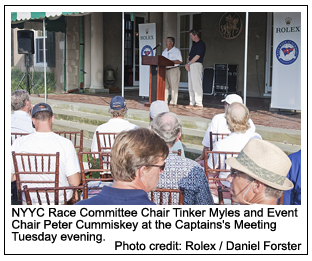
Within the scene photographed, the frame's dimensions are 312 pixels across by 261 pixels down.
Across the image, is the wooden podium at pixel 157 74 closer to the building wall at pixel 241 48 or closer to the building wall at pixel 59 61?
the building wall at pixel 241 48

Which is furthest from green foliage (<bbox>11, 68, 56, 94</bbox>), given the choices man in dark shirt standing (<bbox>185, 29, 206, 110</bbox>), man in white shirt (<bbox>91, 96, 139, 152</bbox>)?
man in white shirt (<bbox>91, 96, 139, 152</bbox>)

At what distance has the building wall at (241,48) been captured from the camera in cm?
1045

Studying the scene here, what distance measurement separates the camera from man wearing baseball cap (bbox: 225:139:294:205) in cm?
180

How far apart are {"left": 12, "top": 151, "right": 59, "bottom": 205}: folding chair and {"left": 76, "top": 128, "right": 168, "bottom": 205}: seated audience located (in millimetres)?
1163

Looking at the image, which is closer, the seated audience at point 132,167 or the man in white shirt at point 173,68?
the seated audience at point 132,167

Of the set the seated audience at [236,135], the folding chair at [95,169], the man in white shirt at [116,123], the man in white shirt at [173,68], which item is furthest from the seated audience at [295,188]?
the man in white shirt at [173,68]

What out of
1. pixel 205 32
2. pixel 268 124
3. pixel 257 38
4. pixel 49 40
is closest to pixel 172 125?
pixel 268 124

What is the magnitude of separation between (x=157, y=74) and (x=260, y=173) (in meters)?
6.24

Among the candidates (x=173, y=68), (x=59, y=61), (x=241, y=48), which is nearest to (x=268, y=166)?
(x=173, y=68)

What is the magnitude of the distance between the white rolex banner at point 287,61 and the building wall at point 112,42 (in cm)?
725

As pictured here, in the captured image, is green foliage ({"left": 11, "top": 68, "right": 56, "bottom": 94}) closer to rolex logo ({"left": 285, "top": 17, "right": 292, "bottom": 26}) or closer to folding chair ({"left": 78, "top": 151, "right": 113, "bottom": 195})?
rolex logo ({"left": 285, "top": 17, "right": 292, "bottom": 26})

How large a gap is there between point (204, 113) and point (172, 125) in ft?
15.4

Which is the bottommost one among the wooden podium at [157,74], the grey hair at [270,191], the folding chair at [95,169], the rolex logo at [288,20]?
the folding chair at [95,169]
